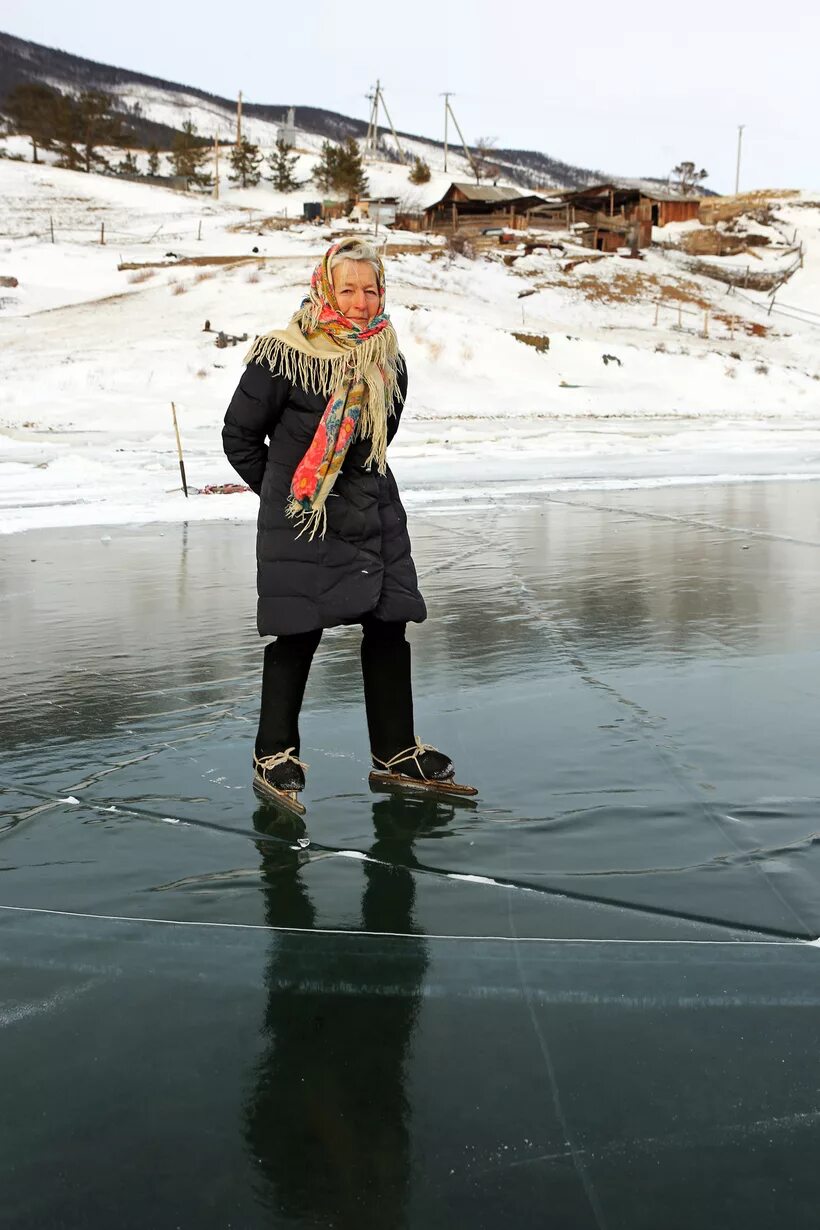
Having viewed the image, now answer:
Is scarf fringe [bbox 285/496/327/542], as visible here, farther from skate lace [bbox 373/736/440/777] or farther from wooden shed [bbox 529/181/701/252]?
wooden shed [bbox 529/181/701/252]

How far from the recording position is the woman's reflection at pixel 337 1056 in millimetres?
1718

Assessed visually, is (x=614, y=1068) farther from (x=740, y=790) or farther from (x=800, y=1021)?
(x=740, y=790)

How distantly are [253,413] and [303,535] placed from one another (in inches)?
14.2

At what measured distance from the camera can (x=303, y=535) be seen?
3.28m

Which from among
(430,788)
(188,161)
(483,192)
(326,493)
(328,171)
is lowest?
(430,788)

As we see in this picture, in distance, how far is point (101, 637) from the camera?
571 cm

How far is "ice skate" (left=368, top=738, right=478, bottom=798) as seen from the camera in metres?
3.43

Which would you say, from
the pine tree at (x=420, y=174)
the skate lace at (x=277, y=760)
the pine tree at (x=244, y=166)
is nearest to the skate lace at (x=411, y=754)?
the skate lace at (x=277, y=760)

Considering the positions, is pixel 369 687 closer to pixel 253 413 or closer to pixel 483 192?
pixel 253 413

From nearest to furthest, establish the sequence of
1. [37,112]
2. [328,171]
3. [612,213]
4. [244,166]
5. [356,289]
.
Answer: [356,289], [612,213], [328,171], [244,166], [37,112]

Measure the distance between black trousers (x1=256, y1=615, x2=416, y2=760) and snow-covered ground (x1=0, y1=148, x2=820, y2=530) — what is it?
7495mm

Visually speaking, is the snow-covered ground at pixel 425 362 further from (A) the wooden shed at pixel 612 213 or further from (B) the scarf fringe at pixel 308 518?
(B) the scarf fringe at pixel 308 518

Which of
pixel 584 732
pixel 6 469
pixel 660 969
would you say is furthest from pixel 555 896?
pixel 6 469

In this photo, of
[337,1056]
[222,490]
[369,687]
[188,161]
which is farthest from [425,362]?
[188,161]
